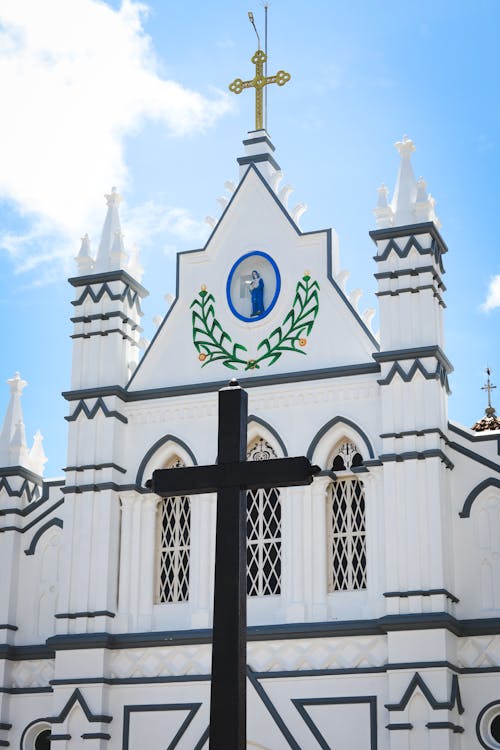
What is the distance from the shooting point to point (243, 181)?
2303 centimetres

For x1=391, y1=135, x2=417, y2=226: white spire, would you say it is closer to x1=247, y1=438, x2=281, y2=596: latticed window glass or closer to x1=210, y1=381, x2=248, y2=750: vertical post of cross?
x1=247, y1=438, x2=281, y2=596: latticed window glass

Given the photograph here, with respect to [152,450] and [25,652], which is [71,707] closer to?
Answer: [25,652]

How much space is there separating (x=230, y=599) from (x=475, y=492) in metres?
11.2

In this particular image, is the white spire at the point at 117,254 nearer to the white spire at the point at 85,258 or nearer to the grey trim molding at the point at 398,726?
the white spire at the point at 85,258

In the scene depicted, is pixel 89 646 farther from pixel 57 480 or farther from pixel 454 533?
pixel 454 533

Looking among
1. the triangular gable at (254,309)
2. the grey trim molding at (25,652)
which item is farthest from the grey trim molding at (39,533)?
the triangular gable at (254,309)

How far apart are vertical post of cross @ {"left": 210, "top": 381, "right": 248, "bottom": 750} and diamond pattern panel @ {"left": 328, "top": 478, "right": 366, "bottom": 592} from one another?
34.3 ft

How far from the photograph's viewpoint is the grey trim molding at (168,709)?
65.5ft

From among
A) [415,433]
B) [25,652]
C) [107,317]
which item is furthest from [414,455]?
[25,652]

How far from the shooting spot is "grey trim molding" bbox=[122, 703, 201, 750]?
1997 cm

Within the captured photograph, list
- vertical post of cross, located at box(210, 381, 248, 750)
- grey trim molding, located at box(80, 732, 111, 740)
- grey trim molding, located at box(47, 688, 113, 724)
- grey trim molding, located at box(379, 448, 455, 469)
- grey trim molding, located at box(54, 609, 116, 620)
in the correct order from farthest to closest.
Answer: grey trim molding, located at box(54, 609, 116, 620)
grey trim molding, located at box(47, 688, 113, 724)
grey trim molding, located at box(80, 732, 111, 740)
grey trim molding, located at box(379, 448, 455, 469)
vertical post of cross, located at box(210, 381, 248, 750)

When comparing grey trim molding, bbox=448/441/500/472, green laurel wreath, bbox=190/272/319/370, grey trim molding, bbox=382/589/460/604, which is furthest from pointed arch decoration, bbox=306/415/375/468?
grey trim molding, bbox=382/589/460/604

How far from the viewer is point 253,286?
22.1 meters

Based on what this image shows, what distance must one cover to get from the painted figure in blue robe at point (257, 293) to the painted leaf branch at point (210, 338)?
691 mm
